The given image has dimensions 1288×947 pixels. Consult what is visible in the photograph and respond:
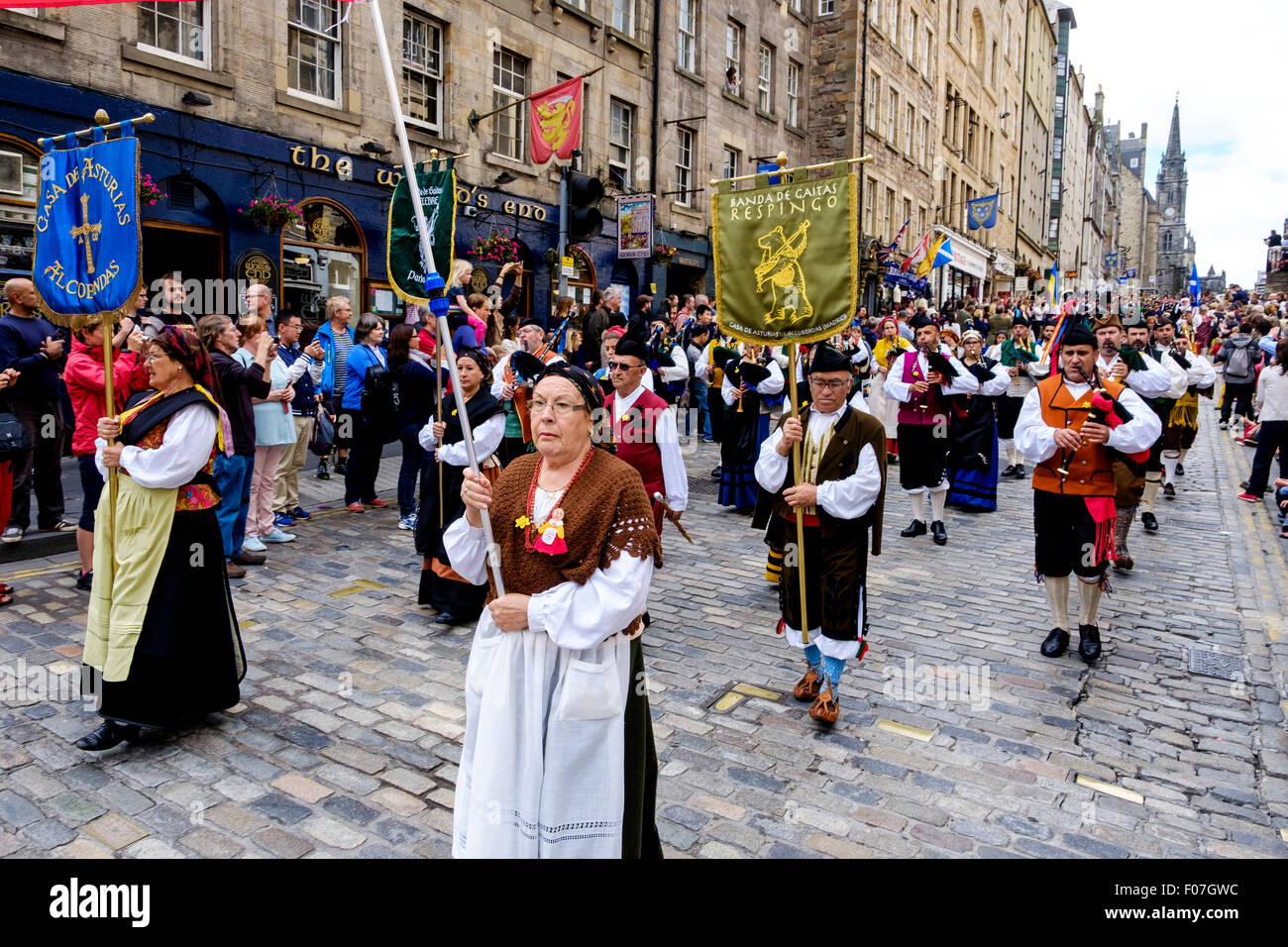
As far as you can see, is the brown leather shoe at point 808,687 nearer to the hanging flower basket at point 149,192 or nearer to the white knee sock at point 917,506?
the white knee sock at point 917,506

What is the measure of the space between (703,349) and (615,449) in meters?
8.94

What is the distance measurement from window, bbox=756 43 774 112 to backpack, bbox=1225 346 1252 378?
14965 mm

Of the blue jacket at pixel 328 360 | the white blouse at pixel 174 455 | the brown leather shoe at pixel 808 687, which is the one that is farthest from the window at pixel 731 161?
the white blouse at pixel 174 455

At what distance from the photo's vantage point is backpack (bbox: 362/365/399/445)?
9664mm

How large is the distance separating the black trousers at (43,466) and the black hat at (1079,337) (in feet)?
27.6

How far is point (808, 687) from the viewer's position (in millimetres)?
5105

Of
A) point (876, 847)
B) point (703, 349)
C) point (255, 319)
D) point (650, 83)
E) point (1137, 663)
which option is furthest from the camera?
point (650, 83)

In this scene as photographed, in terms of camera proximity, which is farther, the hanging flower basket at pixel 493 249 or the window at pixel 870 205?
the window at pixel 870 205

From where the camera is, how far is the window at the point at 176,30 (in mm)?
11609

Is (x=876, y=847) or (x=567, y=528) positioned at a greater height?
(x=567, y=528)

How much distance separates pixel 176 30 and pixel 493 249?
6.18 m
